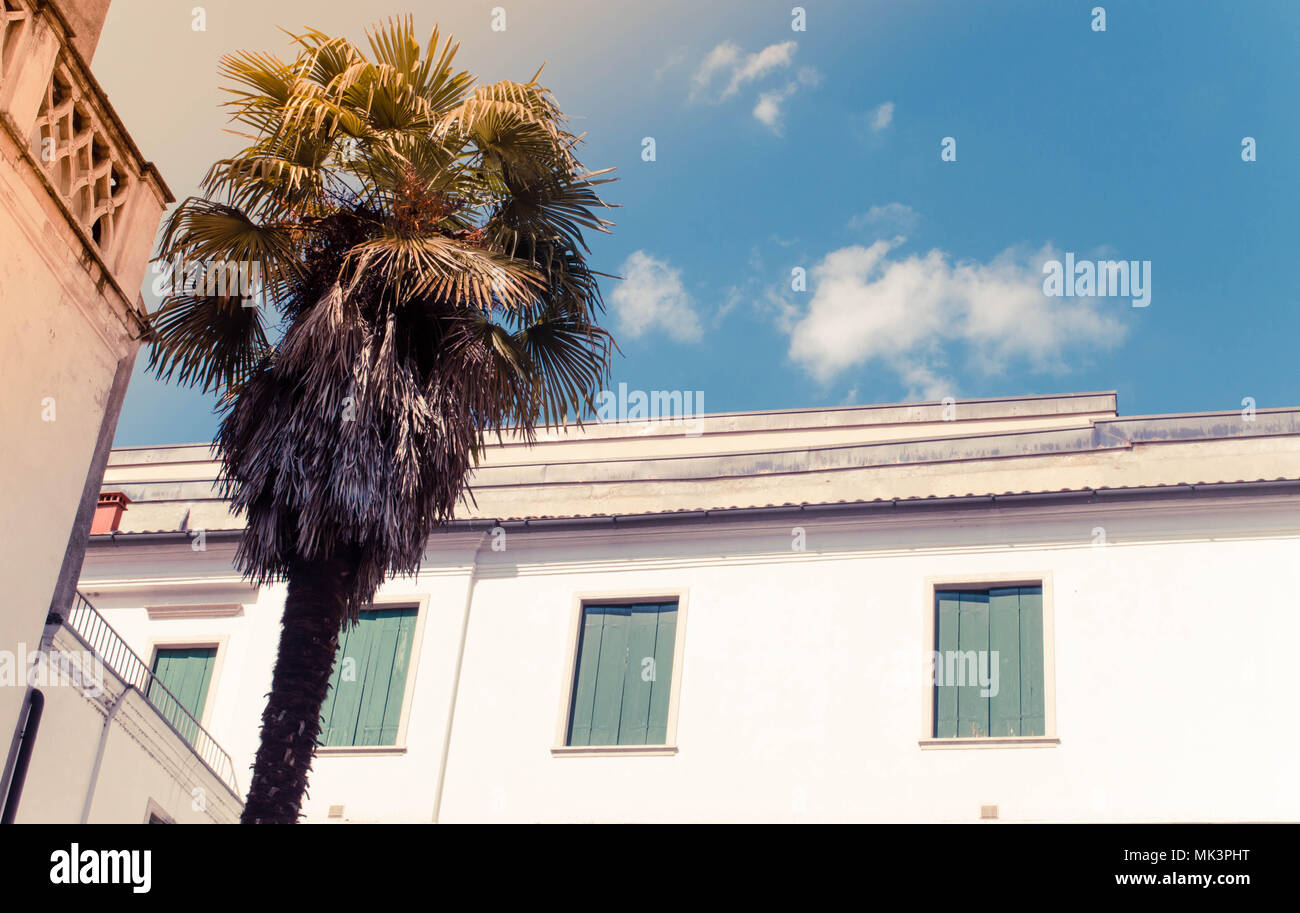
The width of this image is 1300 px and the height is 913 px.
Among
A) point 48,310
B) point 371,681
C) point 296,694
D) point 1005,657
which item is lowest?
point 296,694

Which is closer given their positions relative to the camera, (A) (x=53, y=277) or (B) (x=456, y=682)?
(A) (x=53, y=277)

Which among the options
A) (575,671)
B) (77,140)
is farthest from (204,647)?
(77,140)

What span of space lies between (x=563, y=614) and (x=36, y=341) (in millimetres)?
11234

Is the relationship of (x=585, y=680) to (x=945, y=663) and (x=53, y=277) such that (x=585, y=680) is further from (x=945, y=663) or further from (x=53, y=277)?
(x=53, y=277)

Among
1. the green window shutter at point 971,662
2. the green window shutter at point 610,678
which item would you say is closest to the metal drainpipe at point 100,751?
the green window shutter at point 610,678

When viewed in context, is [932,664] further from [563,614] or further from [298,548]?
[298,548]

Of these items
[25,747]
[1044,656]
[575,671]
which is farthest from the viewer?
[575,671]

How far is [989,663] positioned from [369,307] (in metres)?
8.49

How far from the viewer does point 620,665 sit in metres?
17.5

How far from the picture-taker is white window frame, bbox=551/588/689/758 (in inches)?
662

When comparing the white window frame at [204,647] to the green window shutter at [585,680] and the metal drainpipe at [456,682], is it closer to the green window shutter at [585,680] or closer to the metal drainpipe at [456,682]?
the metal drainpipe at [456,682]

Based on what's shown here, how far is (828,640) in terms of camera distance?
17.0 metres

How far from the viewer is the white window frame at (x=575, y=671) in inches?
662
